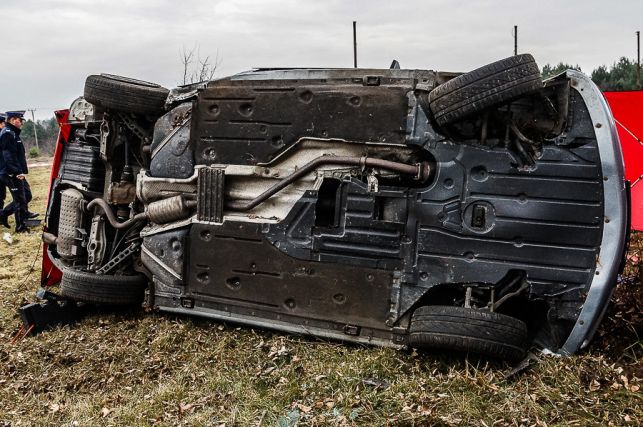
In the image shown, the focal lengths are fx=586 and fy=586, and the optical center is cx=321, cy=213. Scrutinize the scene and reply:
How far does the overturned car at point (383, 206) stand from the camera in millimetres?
3359

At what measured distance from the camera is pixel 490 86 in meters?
3.35

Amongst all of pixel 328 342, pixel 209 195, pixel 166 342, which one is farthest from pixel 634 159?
pixel 166 342

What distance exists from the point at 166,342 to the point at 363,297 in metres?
1.54

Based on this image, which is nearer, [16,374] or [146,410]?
[146,410]

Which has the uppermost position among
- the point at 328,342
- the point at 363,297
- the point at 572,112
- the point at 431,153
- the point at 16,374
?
the point at 572,112

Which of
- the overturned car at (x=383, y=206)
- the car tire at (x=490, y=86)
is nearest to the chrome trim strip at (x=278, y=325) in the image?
the overturned car at (x=383, y=206)

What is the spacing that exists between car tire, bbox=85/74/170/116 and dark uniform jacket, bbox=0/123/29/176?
5.75 m

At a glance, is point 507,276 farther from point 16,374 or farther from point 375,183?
point 16,374

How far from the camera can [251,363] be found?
3902 millimetres

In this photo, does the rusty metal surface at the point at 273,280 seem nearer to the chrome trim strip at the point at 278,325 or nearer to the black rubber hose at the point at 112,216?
the chrome trim strip at the point at 278,325

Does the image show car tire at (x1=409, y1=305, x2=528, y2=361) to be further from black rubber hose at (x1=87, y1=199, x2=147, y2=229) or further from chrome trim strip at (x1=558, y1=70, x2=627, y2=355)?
black rubber hose at (x1=87, y1=199, x2=147, y2=229)

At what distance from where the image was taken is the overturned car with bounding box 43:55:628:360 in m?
3.36

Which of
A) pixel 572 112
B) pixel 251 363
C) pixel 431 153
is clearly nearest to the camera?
pixel 572 112

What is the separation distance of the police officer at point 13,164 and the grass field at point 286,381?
18.0 ft
